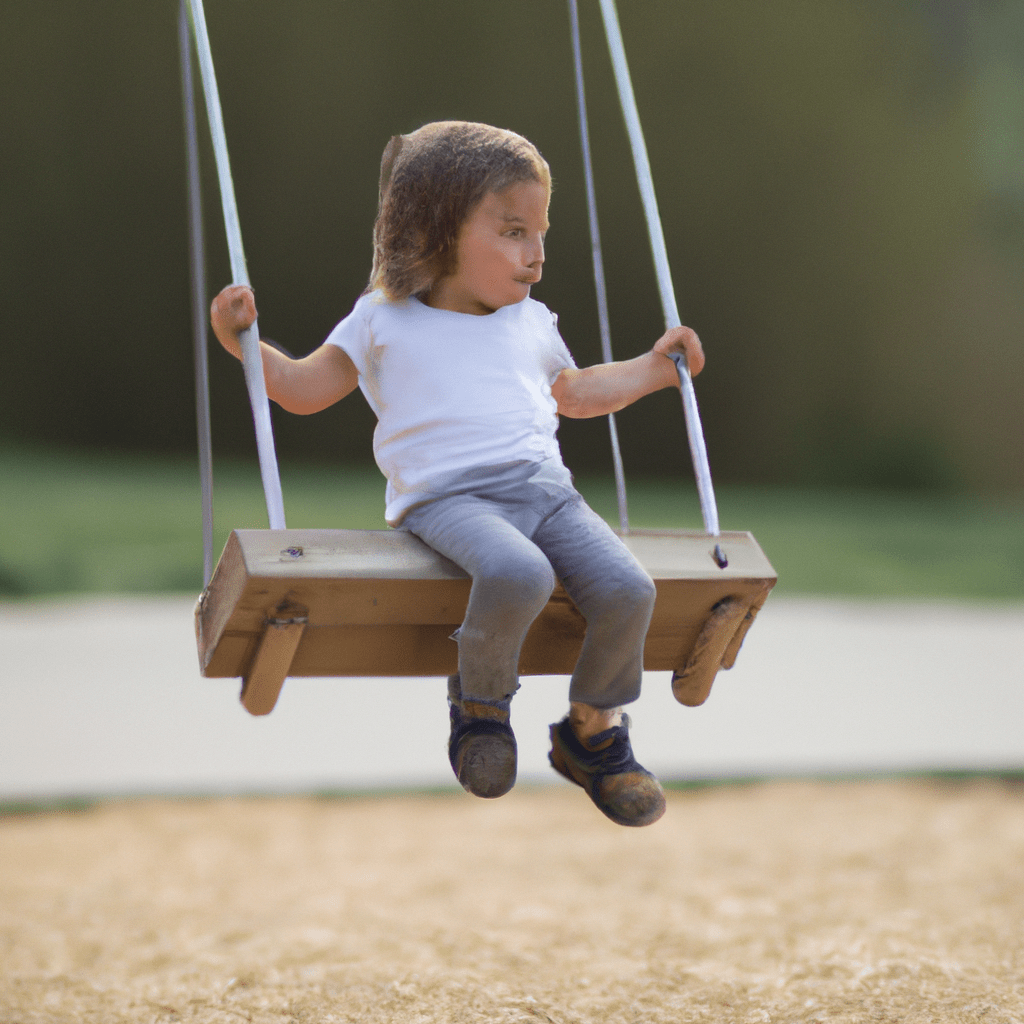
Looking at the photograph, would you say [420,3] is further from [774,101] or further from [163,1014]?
[163,1014]

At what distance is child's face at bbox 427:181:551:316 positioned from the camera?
2.19 meters

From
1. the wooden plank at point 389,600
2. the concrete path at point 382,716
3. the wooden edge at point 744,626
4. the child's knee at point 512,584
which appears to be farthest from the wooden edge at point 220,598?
the concrete path at point 382,716

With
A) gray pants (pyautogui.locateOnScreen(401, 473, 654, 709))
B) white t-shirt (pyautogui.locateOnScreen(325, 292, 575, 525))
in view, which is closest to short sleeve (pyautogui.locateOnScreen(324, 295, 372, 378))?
white t-shirt (pyautogui.locateOnScreen(325, 292, 575, 525))

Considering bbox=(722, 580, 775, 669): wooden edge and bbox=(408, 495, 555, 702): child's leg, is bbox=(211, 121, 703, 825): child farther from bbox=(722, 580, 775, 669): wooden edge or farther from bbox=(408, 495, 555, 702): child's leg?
bbox=(722, 580, 775, 669): wooden edge

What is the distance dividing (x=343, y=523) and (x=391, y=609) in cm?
960

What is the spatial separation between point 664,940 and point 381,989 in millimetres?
1556

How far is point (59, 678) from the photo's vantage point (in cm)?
923

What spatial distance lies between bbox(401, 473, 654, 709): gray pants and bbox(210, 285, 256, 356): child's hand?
0.41 metres

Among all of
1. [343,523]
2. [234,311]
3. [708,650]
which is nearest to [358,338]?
[234,311]

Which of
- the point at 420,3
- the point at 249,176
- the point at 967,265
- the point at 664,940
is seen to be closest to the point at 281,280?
the point at 249,176

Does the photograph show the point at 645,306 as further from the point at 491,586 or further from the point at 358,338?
the point at 491,586

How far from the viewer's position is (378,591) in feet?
7.18

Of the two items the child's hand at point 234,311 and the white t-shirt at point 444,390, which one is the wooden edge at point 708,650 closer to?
the white t-shirt at point 444,390

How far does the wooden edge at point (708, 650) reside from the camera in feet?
7.89
